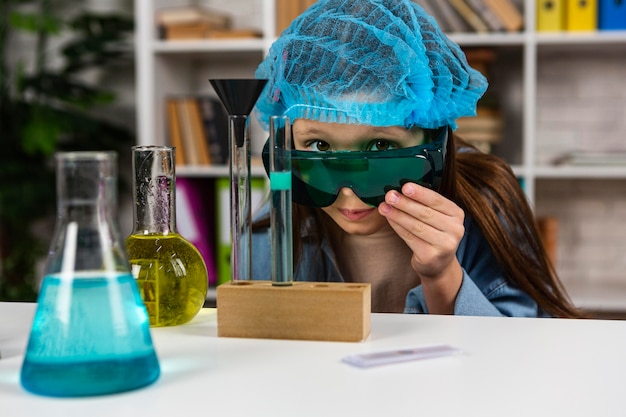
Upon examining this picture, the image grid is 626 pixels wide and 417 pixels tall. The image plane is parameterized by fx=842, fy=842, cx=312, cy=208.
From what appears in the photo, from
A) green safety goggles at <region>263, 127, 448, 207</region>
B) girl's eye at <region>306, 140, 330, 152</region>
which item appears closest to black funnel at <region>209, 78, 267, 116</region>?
green safety goggles at <region>263, 127, 448, 207</region>

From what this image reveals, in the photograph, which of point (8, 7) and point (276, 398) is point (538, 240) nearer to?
point (276, 398)

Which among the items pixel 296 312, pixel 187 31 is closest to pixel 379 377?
pixel 296 312

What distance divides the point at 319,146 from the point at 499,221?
35 cm

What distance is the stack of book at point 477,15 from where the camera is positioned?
2662mm

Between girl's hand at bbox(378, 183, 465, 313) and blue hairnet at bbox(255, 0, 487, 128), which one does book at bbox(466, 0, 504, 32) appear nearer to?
blue hairnet at bbox(255, 0, 487, 128)

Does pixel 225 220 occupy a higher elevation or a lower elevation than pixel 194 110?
lower

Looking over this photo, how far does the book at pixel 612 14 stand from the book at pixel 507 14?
24 cm

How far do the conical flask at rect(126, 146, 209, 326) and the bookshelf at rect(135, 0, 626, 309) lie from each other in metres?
1.92

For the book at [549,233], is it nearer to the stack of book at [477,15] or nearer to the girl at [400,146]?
the stack of book at [477,15]

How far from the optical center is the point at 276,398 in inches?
22.9

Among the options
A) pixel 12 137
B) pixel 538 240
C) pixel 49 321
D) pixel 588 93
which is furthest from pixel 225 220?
pixel 49 321

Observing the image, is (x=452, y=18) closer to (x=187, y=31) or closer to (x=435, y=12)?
(x=435, y=12)

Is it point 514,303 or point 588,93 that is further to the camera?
point 588,93

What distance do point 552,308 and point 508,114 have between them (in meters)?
1.68
